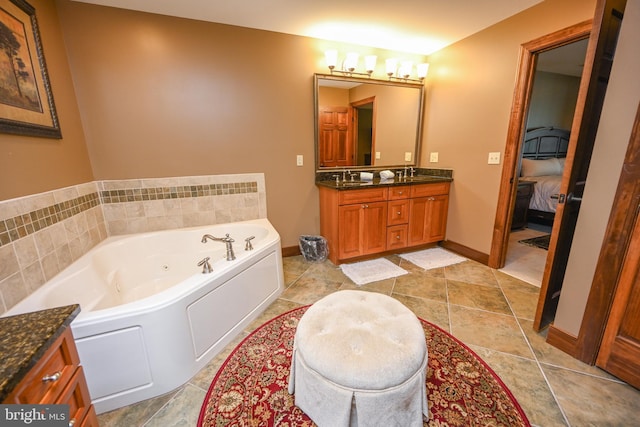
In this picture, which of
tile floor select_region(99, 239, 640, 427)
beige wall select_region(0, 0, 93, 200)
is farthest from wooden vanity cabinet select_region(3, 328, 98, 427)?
beige wall select_region(0, 0, 93, 200)

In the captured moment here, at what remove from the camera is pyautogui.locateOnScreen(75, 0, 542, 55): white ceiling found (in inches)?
80.3

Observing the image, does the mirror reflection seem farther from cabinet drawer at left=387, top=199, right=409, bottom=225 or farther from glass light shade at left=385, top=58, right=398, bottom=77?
cabinet drawer at left=387, top=199, right=409, bottom=225

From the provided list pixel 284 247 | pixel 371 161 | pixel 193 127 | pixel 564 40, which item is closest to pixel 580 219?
pixel 564 40

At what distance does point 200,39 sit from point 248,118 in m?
0.76

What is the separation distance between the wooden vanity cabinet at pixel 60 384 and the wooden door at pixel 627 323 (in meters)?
2.32

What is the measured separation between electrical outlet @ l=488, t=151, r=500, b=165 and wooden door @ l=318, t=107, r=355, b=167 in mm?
1426

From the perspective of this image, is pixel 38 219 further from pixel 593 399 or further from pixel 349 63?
pixel 593 399

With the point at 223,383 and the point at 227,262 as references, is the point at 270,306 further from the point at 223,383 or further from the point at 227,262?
the point at 223,383

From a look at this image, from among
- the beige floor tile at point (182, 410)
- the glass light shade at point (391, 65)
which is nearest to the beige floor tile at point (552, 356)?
the beige floor tile at point (182, 410)

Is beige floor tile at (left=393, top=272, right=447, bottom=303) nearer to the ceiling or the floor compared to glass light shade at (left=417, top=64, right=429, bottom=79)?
nearer to the floor

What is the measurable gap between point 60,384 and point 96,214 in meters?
1.90

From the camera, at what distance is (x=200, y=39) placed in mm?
2316

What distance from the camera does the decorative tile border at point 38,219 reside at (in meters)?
1.31

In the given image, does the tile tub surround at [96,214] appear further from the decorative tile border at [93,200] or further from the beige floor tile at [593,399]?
the beige floor tile at [593,399]
